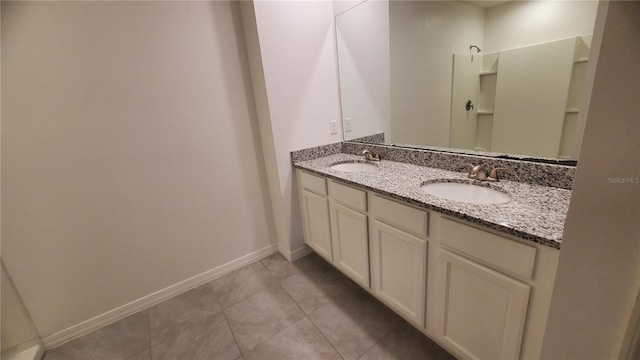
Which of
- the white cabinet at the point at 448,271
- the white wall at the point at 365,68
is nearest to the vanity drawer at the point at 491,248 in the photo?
the white cabinet at the point at 448,271

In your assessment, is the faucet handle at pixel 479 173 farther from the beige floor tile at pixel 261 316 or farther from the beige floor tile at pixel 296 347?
the beige floor tile at pixel 261 316

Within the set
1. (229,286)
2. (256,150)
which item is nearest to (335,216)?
(256,150)

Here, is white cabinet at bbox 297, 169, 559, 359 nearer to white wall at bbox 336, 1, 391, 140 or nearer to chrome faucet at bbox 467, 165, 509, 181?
chrome faucet at bbox 467, 165, 509, 181

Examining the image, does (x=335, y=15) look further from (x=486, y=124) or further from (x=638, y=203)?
(x=638, y=203)

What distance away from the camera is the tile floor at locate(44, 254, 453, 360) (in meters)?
1.44

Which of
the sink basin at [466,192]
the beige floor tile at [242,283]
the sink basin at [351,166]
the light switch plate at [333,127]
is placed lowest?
the beige floor tile at [242,283]

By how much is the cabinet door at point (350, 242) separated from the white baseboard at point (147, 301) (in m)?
0.82

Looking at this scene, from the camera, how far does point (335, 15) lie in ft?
6.74

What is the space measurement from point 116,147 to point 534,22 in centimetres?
227

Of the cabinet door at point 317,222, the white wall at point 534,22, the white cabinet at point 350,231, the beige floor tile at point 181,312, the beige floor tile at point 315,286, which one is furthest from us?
the cabinet door at point 317,222

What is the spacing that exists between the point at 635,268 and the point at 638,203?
0.12 meters

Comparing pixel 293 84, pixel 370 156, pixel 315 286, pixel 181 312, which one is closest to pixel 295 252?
pixel 315 286

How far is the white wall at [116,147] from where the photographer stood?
4.54 feet

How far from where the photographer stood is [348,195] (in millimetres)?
1579
